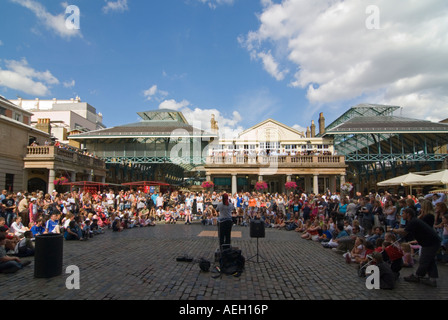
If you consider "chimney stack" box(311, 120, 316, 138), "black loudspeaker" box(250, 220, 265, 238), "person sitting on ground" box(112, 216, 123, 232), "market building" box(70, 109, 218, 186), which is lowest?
"person sitting on ground" box(112, 216, 123, 232)

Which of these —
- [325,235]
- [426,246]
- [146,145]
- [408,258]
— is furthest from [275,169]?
[426,246]

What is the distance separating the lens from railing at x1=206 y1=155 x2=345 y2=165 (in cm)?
3030

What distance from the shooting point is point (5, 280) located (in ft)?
20.1

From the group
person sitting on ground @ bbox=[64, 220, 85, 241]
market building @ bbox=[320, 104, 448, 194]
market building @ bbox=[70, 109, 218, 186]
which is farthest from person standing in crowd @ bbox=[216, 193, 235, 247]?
market building @ bbox=[70, 109, 218, 186]

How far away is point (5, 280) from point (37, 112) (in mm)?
55710

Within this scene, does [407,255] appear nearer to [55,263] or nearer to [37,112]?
[55,263]

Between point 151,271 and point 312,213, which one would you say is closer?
point 151,271

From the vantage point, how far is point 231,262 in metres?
6.80

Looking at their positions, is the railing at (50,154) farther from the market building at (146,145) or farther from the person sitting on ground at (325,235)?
the person sitting on ground at (325,235)

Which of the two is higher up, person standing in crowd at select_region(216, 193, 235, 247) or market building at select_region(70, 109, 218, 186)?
market building at select_region(70, 109, 218, 186)

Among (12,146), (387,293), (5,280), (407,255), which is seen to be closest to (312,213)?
(407,255)

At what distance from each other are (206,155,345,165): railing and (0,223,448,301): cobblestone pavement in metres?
21.8

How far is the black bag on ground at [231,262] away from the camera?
6.64 m

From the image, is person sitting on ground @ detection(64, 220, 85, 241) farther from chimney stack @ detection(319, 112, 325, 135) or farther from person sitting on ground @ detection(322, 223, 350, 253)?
chimney stack @ detection(319, 112, 325, 135)
